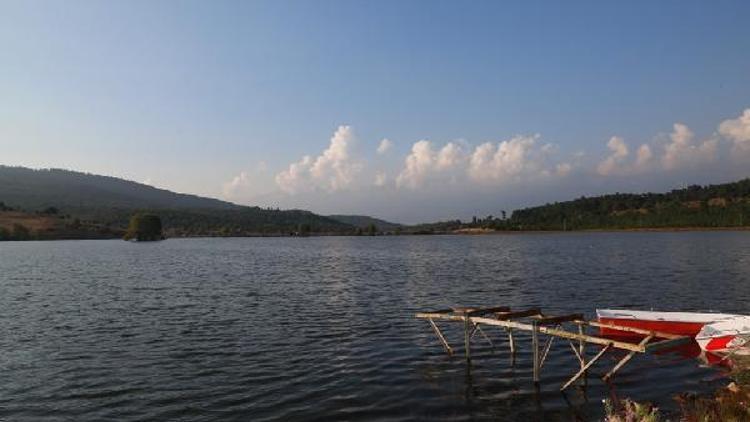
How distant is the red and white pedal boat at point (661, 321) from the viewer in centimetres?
3416

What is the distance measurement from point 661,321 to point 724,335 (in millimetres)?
4677

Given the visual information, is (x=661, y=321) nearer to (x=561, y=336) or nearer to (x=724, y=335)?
(x=724, y=335)

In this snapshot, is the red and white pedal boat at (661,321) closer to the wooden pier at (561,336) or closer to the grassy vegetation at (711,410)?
the wooden pier at (561,336)

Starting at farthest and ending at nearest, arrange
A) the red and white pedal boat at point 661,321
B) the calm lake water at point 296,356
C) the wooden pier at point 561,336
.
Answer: the red and white pedal boat at point 661,321, the wooden pier at point 561,336, the calm lake water at point 296,356

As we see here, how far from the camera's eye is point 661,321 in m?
35.0

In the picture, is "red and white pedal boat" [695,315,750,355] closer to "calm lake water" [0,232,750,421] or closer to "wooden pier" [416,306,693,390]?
"calm lake water" [0,232,750,421]

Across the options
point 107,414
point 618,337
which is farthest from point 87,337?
point 618,337

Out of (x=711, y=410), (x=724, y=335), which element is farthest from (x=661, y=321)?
(x=711, y=410)

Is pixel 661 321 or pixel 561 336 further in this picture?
pixel 661 321

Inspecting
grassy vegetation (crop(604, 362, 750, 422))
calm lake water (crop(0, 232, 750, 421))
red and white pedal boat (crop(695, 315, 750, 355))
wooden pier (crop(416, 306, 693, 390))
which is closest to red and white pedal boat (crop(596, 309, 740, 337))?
red and white pedal boat (crop(695, 315, 750, 355))

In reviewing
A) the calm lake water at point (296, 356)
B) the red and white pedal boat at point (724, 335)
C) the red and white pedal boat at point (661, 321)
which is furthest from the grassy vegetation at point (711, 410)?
the red and white pedal boat at point (661, 321)

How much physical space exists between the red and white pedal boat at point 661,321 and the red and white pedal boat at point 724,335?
1.91 m

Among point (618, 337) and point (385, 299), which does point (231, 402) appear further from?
point (385, 299)

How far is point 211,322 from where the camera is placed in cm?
4119
